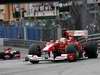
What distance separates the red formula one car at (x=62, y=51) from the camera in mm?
20156

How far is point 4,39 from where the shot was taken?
37.2 m

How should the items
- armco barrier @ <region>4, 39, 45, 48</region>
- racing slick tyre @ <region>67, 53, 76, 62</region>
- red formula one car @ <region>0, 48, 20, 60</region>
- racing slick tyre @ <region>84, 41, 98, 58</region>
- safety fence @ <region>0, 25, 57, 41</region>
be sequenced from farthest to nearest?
safety fence @ <region>0, 25, 57, 41</region>, armco barrier @ <region>4, 39, 45, 48</region>, red formula one car @ <region>0, 48, 20, 60</region>, racing slick tyre @ <region>84, 41, 98, 58</region>, racing slick tyre @ <region>67, 53, 76, 62</region>

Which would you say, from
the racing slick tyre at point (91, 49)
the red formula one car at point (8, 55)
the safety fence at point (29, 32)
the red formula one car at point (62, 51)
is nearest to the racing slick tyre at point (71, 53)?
the red formula one car at point (62, 51)

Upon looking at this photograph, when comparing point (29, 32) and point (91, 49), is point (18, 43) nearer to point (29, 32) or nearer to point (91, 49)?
point (29, 32)

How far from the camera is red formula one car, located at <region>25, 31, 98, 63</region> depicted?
66.1 ft

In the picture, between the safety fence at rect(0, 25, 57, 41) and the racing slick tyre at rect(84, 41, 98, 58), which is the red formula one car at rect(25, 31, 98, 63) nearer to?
the racing slick tyre at rect(84, 41, 98, 58)

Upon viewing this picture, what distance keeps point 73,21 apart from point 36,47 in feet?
55.2

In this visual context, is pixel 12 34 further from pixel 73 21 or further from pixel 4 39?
pixel 73 21

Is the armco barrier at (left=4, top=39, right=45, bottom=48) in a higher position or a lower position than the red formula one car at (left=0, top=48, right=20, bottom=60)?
higher

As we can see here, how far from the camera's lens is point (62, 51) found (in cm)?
2052

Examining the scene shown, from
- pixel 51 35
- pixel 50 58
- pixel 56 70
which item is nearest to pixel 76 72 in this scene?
pixel 56 70

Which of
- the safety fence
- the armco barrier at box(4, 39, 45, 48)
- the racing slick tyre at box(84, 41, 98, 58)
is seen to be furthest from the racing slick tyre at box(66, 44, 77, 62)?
the safety fence

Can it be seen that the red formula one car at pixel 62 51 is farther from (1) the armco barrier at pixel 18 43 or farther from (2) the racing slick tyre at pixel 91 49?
(1) the armco barrier at pixel 18 43

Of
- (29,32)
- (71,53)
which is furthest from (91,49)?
(29,32)
